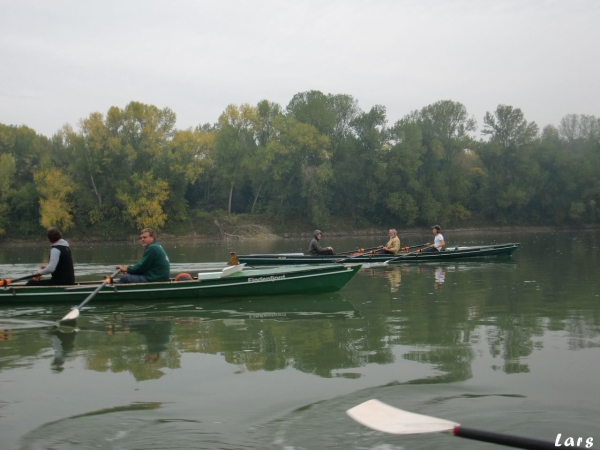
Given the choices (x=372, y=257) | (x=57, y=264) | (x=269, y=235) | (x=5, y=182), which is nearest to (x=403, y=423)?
(x=57, y=264)

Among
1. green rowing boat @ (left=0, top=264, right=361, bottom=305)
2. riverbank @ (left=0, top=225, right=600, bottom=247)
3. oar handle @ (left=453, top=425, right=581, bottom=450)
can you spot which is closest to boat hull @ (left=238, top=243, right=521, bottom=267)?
green rowing boat @ (left=0, top=264, right=361, bottom=305)

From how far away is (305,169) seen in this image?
6072 cm

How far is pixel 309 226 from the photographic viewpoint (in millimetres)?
60750

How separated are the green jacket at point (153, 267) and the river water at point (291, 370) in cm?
65

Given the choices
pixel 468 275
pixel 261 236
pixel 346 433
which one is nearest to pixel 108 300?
pixel 346 433

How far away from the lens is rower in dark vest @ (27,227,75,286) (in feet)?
42.9

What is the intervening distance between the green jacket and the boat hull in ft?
27.3

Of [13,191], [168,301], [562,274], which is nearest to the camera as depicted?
[168,301]

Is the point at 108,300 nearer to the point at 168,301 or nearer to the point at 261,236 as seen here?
the point at 168,301

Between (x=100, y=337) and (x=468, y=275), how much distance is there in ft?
40.1

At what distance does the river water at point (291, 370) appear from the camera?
5.99 m

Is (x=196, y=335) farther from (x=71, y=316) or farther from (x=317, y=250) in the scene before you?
(x=317, y=250)

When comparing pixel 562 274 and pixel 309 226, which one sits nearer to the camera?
pixel 562 274

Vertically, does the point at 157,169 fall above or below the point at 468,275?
above
